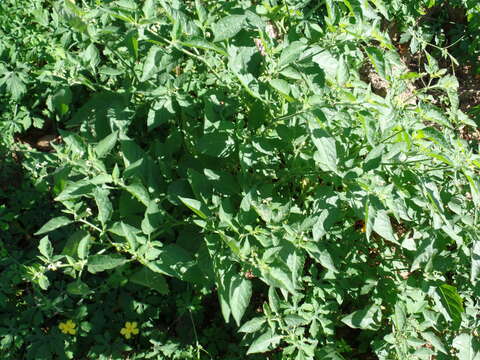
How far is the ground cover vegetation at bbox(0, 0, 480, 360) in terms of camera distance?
1.90 metres

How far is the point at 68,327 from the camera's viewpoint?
8.23ft

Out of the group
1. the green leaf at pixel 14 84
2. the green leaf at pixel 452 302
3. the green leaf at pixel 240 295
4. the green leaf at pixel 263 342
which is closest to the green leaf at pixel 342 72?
the green leaf at pixel 240 295

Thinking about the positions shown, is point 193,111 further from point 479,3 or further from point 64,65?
point 479,3

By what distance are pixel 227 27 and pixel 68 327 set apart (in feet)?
5.35

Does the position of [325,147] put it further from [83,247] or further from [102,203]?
[83,247]

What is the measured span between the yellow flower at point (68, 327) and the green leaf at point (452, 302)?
1.69 meters

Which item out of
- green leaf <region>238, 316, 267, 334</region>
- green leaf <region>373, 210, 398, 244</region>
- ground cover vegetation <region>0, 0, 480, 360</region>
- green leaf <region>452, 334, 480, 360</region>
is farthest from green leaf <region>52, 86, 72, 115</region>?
green leaf <region>452, 334, 480, 360</region>

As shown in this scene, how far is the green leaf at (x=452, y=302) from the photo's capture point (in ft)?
6.90

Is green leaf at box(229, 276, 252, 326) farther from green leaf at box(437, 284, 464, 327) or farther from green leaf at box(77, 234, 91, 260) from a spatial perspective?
green leaf at box(437, 284, 464, 327)

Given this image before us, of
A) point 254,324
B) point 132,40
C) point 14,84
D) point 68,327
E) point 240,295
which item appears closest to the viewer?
point 132,40

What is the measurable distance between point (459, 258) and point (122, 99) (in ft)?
5.34

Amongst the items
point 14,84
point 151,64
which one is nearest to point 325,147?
point 151,64

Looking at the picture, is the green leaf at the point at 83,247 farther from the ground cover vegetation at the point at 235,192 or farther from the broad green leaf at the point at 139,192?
the broad green leaf at the point at 139,192

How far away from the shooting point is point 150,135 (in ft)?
8.75
